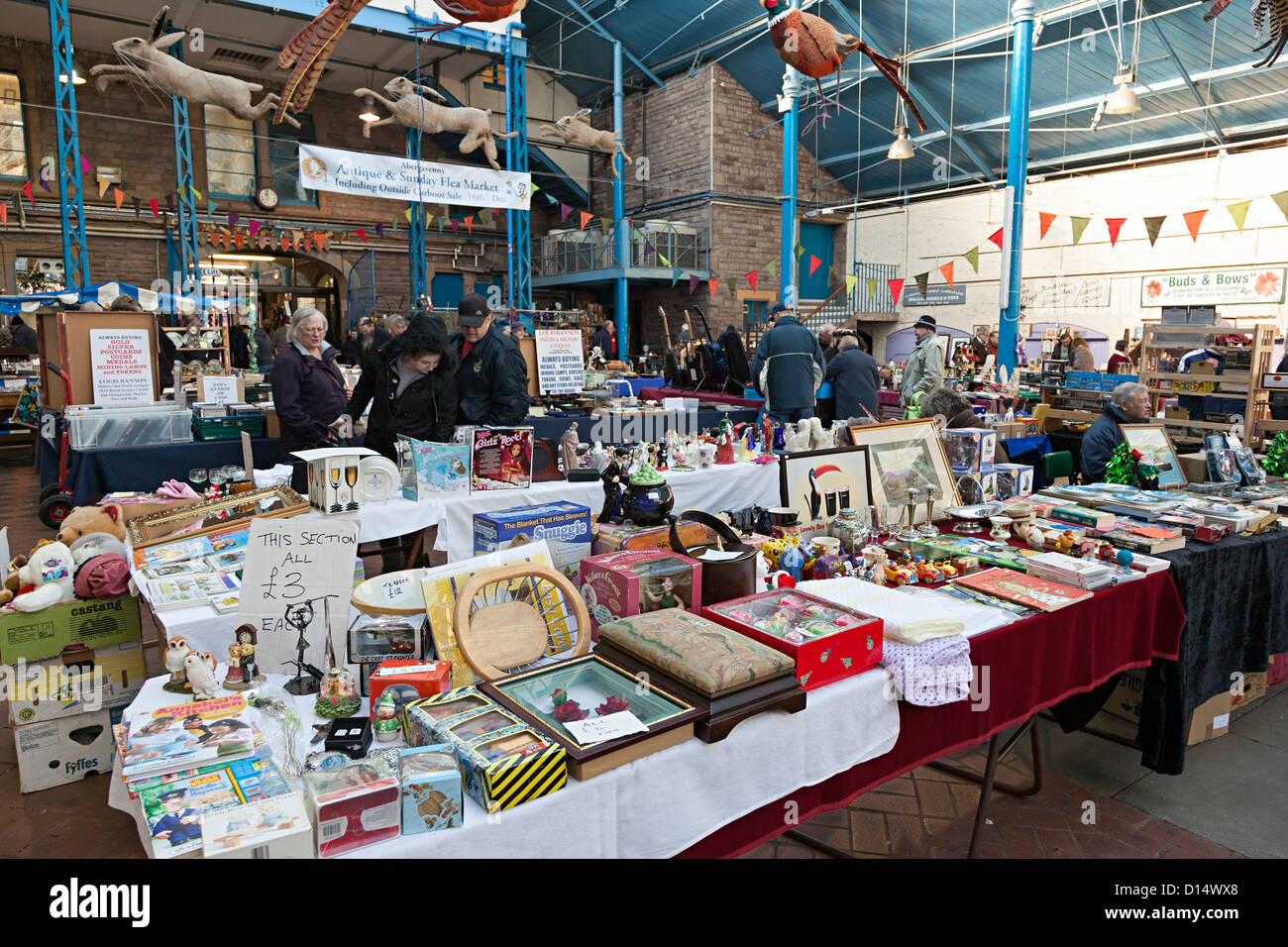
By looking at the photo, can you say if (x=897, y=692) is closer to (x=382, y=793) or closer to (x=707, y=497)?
(x=382, y=793)

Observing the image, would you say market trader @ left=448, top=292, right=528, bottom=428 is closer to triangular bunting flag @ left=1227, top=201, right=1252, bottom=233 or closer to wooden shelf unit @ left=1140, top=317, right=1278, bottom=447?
wooden shelf unit @ left=1140, top=317, right=1278, bottom=447

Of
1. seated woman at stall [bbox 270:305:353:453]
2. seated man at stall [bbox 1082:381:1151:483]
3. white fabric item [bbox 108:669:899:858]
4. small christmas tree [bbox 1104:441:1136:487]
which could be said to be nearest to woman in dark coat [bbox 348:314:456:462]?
seated woman at stall [bbox 270:305:353:453]

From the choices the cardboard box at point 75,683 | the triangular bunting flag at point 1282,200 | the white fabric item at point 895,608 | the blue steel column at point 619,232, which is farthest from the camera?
the blue steel column at point 619,232

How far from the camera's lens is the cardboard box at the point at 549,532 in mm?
2148

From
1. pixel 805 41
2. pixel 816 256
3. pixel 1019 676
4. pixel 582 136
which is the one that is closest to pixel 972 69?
pixel 816 256

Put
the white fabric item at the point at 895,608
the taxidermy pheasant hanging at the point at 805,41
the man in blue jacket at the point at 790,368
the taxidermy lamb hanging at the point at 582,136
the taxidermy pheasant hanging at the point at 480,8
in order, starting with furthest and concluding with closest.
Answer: the taxidermy lamb hanging at the point at 582,136 < the man in blue jacket at the point at 790,368 < the taxidermy pheasant hanging at the point at 805,41 < the taxidermy pheasant hanging at the point at 480,8 < the white fabric item at the point at 895,608

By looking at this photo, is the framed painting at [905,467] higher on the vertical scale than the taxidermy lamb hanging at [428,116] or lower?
lower

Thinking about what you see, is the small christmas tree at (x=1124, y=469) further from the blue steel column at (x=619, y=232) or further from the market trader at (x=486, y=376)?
the blue steel column at (x=619, y=232)

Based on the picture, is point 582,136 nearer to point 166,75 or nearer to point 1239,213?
point 166,75

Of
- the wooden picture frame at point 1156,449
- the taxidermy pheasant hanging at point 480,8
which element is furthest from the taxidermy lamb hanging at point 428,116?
the wooden picture frame at point 1156,449

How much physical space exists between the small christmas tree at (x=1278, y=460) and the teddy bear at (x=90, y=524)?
16.9 ft

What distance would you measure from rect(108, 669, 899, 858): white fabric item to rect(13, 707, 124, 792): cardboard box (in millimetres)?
1474

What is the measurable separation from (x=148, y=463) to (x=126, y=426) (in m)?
0.25

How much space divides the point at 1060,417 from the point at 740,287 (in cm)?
1021
